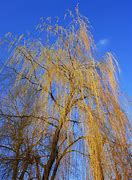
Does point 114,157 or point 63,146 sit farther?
point 63,146

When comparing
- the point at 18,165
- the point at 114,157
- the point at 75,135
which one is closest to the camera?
the point at 114,157

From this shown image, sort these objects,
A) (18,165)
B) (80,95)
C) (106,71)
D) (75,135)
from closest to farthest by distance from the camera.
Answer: (75,135) < (80,95) < (106,71) < (18,165)

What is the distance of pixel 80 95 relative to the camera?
399cm

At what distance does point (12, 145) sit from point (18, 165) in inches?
13.5

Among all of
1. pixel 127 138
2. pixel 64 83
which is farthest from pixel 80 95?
pixel 127 138

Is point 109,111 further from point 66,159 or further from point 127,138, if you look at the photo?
point 66,159

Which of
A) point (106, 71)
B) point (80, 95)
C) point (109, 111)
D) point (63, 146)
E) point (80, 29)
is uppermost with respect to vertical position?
point (80, 29)

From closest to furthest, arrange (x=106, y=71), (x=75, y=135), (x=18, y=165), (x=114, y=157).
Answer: (x=114, y=157) → (x=75, y=135) → (x=106, y=71) → (x=18, y=165)

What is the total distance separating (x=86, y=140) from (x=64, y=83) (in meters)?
0.94

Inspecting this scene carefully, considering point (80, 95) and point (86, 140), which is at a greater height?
point (80, 95)

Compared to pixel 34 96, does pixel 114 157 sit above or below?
below

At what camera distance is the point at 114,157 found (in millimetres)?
3457

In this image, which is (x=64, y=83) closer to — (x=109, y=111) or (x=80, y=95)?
(x=80, y=95)

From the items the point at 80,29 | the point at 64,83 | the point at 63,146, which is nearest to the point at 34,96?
the point at 64,83
